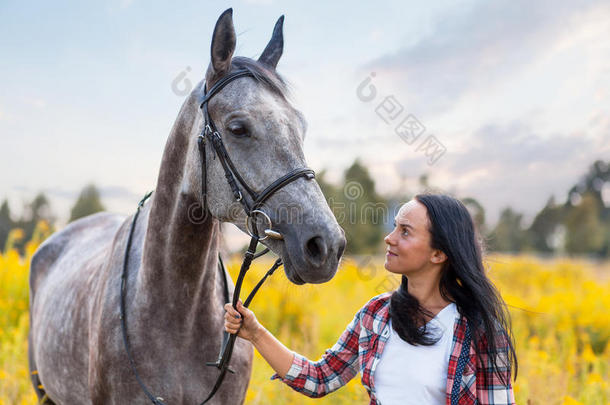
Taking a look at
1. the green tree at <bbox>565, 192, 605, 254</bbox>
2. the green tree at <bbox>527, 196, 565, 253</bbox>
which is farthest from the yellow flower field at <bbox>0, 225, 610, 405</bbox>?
the green tree at <bbox>527, 196, 565, 253</bbox>

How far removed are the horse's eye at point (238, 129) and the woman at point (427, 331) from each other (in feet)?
2.32

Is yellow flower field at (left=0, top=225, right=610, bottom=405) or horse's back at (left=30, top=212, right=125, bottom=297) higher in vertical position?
horse's back at (left=30, top=212, right=125, bottom=297)

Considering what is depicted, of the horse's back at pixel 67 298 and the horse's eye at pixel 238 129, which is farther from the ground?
the horse's eye at pixel 238 129

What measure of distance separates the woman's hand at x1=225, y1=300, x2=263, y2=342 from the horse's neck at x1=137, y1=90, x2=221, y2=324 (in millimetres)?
367

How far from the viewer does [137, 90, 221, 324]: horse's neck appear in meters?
2.11

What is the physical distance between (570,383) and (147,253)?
4392mm

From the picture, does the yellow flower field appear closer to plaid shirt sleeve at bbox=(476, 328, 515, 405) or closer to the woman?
the woman

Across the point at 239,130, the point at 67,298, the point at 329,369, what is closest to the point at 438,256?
the point at 329,369

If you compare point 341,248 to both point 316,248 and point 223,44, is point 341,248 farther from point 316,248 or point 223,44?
point 223,44

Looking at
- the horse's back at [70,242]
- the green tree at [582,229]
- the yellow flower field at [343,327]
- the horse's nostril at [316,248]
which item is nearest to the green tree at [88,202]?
the yellow flower field at [343,327]

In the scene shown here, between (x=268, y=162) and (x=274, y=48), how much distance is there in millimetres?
867

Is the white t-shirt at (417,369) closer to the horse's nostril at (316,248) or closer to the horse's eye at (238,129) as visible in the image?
the horse's nostril at (316,248)

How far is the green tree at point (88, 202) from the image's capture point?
2524 centimetres

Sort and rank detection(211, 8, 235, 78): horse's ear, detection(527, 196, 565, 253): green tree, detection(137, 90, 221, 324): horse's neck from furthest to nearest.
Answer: detection(527, 196, 565, 253): green tree
detection(137, 90, 221, 324): horse's neck
detection(211, 8, 235, 78): horse's ear
